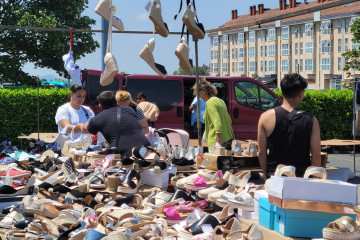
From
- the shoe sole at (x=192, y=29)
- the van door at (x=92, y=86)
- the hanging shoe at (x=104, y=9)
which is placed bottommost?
the van door at (x=92, y=86)

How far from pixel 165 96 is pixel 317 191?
35.1 ft

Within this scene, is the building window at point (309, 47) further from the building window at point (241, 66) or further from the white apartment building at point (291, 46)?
the building window at point (241, 66)

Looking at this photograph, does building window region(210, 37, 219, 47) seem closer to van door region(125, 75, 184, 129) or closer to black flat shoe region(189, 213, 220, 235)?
van door region(125, 75, 184, 129)

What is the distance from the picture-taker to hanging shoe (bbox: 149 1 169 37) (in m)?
3.43

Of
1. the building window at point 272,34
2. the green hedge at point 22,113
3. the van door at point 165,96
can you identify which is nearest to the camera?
the van door at point 165,96

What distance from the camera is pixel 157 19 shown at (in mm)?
3482

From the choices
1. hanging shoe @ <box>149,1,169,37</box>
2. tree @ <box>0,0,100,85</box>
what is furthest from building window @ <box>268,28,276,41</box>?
hanging shoe @ <box>149,1,169,37</box>

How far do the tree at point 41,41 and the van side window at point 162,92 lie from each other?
15167mm

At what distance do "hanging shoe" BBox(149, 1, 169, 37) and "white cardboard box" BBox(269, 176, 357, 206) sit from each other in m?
1.51

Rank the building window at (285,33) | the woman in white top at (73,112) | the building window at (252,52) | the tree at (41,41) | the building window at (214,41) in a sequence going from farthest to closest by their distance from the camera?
the building window at (214,41), the building window at (252,52), the building window at (285,33), the tree at (41,41), the woman in white top at (73,112)

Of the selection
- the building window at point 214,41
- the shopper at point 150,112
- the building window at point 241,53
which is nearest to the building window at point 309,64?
the building window at point 241,53

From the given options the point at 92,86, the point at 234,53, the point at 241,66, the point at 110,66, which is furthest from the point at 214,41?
the point at 110,66

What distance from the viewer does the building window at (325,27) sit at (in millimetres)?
82412

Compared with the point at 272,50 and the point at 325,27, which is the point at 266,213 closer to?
the point at 325,27
